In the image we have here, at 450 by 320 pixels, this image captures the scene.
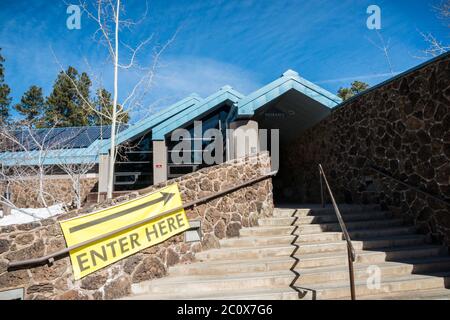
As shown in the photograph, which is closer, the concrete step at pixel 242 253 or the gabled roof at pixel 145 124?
the concrete step at pixel 242 253

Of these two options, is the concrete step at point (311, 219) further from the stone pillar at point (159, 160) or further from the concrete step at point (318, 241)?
the stone pillar at point (159, 160)

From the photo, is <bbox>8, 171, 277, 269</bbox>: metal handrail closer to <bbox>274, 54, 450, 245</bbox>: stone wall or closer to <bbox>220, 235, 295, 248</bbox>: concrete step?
<bbox>220, 235, 295, 248</bbox>: concrete step

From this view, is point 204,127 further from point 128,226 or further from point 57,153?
point 128,226

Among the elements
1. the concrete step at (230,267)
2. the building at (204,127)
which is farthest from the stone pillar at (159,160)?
the concrete step at (230,267)

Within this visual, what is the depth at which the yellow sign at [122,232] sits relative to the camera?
400cm

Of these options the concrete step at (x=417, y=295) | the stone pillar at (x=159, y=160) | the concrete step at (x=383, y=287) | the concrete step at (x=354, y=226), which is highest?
the stone pillar at (x=159, y=160)

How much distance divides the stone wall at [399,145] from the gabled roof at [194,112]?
3707 millimetres

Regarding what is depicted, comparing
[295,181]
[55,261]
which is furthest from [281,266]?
[295,181]

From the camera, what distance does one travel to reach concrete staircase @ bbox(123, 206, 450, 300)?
4074mm

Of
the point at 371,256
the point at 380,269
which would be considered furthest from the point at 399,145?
the point at 380,269

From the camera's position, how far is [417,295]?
13.1ft

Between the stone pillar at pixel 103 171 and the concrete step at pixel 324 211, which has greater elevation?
the stone pillar at pixel 103 171
